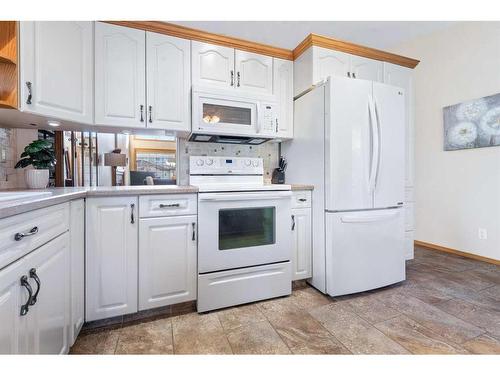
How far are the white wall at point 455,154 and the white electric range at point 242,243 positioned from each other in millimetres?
2381

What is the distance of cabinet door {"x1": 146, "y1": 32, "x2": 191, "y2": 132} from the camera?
1.96 meters

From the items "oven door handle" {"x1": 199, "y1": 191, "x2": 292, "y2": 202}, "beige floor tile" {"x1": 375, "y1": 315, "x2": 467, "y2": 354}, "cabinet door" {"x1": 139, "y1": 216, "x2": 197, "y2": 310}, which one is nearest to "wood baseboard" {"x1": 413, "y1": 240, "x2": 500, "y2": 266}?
"beige floor tile" {"x1": 375, "y1": 315, "x2": 467, "y2": 354}

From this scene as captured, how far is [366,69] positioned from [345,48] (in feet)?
1.04

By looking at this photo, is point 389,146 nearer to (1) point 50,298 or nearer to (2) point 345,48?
(2) point 345,48

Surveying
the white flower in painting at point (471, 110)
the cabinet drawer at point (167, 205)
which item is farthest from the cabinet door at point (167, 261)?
the white flower in painting at point (471, 110)

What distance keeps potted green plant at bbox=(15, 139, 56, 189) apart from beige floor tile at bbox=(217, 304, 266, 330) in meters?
1.55

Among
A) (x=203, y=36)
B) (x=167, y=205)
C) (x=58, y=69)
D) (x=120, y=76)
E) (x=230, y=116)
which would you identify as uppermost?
(x=203, y=36)

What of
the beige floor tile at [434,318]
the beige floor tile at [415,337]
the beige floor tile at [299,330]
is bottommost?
the beige floor tile at [299,330]

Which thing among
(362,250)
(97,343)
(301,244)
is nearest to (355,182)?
(362,250)

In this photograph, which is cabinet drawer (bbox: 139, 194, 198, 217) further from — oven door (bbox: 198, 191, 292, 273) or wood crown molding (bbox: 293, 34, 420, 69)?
wood crown molding (bbox: 293, 34, 420, 69)

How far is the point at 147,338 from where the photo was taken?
4.94 ft

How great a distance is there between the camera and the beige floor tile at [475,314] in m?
1.59

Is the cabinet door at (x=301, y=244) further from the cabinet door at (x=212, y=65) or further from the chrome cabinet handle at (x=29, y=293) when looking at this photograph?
the chrome cabinet handle at (x=29, y=293)

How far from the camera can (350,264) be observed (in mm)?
1997
